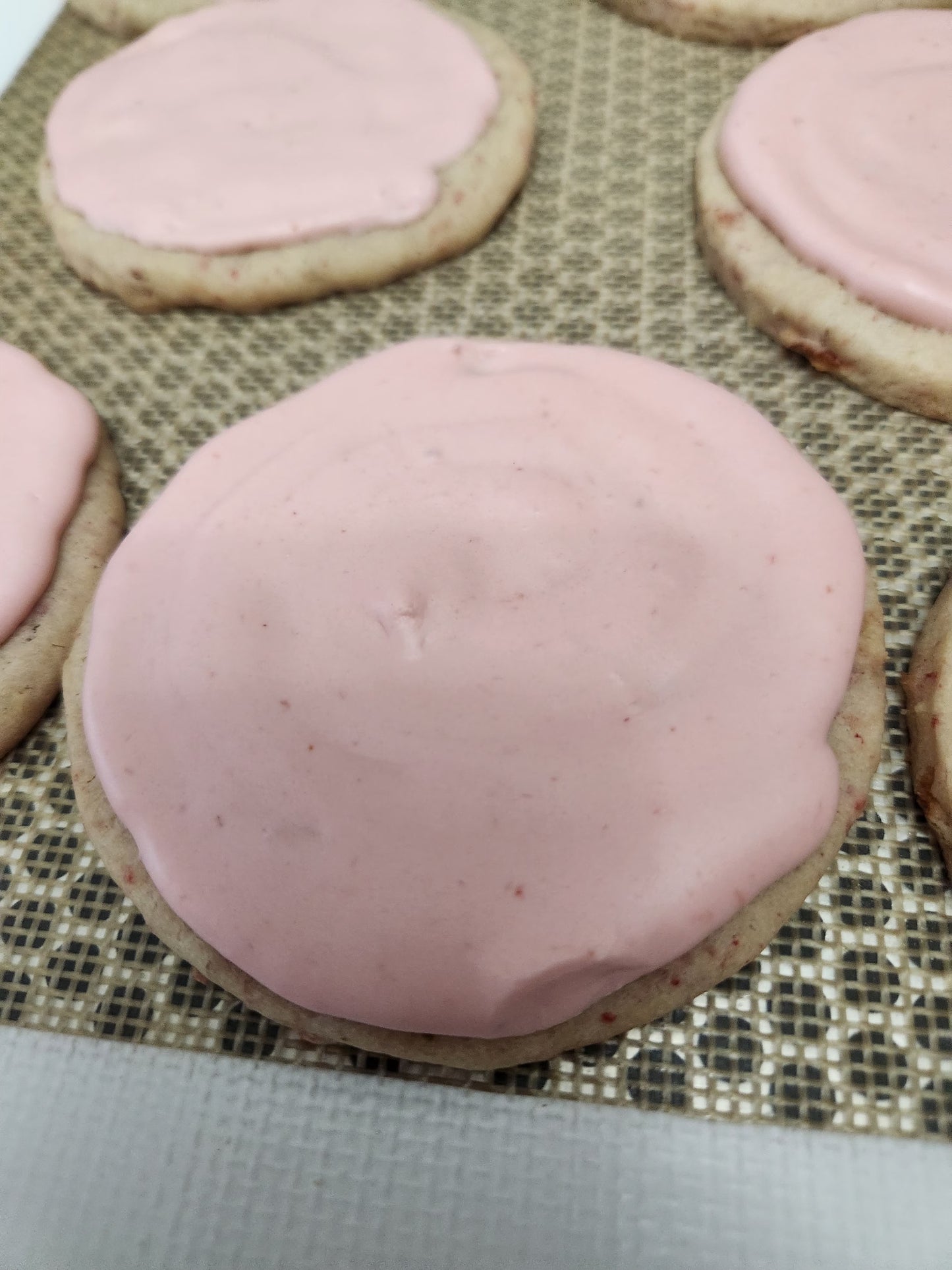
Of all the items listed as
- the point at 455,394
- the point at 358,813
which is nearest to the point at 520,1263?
the point at 358,813

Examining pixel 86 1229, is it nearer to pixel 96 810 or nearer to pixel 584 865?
pixel 96 810

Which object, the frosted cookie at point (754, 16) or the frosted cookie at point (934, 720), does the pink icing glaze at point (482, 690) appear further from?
the frosted cookie at point (754, 16)

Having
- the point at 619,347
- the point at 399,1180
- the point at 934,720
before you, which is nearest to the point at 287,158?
the point at 619,347

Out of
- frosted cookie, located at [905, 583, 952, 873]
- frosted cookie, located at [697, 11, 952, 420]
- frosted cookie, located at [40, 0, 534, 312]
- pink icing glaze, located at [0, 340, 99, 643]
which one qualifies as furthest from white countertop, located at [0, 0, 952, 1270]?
frosted cookie, located at [40, 0, 534, 312]

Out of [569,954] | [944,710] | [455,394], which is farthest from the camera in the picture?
[455,394]

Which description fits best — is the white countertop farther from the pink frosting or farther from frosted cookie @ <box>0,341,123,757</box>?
the pink frosting

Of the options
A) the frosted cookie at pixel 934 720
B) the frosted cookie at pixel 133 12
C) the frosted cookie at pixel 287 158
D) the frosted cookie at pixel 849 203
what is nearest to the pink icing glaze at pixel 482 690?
the frosted cookie at pixel 934 720
